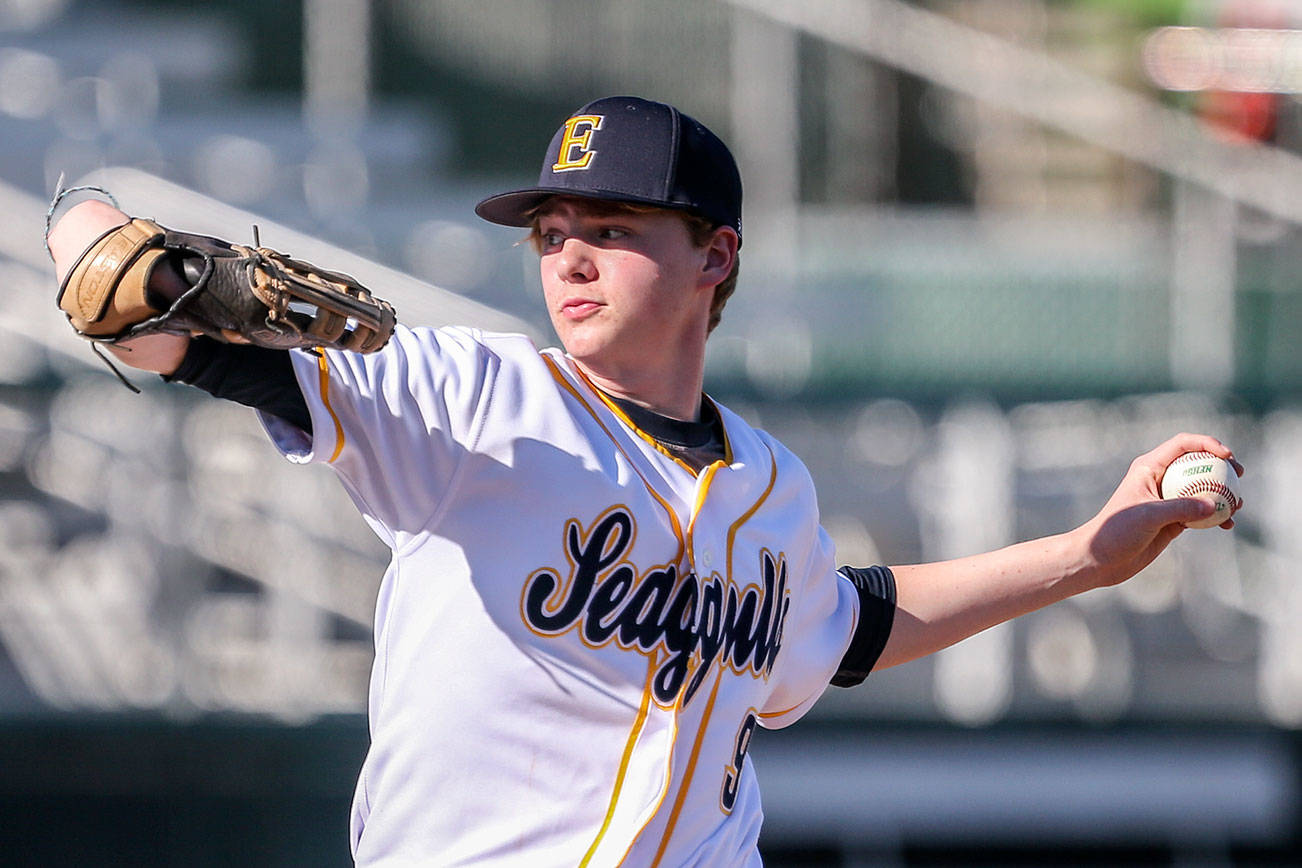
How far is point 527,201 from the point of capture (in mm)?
2066

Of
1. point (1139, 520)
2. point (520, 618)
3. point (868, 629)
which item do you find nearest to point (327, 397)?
point (520, 618)

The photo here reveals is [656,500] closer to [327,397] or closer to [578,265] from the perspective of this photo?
[578,265]

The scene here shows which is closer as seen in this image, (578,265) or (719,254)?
(578,265)

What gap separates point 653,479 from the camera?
202 cm

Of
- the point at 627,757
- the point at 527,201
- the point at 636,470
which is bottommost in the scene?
the point at 627,757

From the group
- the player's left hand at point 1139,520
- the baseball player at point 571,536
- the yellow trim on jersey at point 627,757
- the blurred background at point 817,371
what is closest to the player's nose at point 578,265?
the baseball player at point 571,536

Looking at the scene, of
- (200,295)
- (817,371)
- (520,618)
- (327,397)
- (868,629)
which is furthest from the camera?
(817,371)

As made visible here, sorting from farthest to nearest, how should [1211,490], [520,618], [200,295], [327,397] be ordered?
[1211,490] < [520,618] < [327,397] < [200,295]

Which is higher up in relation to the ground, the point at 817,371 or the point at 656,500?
the point at 817,371

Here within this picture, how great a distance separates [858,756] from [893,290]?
11.4ft

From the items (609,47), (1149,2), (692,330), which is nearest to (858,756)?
(692,330)

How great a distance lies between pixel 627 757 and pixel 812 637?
48 centimetres

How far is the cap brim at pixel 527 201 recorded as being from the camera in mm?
1977

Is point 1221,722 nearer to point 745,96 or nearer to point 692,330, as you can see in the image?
point 692,330
